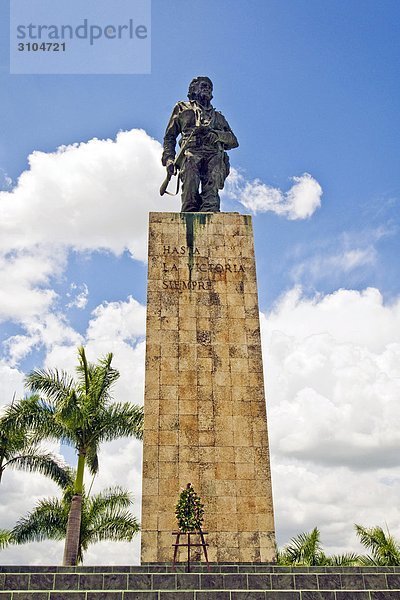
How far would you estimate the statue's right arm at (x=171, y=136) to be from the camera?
18.0 metres

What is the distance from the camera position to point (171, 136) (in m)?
18.2

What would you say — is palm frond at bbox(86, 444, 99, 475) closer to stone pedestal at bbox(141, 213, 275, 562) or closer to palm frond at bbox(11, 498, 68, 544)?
palm frond at bbox(11, 498, 68, 544)

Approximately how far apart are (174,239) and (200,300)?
2.02 metres

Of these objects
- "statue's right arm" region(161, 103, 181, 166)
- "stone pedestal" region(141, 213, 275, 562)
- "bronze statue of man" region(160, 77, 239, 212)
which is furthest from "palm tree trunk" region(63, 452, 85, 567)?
"statue's right arm" region(161, 103, 181, 166)

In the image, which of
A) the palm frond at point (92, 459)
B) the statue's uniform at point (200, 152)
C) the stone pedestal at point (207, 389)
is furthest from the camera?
the palm frond at point (92, 459)

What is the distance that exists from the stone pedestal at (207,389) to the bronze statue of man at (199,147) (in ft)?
3.48

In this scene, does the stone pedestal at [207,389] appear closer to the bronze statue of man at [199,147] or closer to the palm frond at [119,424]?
the bronze statue of man at [199,147]

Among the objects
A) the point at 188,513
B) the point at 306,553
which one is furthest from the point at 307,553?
the point at 188,513

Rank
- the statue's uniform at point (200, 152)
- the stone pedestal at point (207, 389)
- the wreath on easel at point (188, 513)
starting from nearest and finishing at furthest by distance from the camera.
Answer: the wreath on easel at point (188, 513) → the stone pedestal at point (207, 389) → the statue's uniform at point (200, 152)

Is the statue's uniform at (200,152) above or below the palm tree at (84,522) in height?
above

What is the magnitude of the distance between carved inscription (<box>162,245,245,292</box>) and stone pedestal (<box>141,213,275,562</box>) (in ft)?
0.09

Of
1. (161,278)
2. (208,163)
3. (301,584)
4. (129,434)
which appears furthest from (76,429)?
(301,584)

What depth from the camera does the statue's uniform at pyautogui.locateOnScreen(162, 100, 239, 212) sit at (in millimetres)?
17078

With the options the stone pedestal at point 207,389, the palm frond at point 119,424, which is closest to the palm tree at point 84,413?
the palm frond at point 119,424
